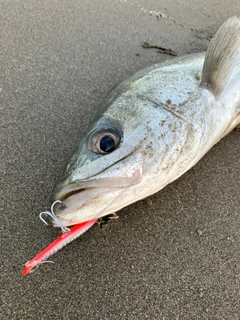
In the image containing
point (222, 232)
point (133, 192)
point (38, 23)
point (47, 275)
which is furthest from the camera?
point (38, 23)

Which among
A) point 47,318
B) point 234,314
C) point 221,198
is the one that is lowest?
point 234,314

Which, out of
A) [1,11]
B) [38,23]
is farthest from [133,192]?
[1,11]

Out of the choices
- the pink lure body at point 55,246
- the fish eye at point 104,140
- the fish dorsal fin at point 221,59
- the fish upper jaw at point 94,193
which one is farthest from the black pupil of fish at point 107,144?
the fish dorsal fin at point 221,59

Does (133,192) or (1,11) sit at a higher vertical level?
(1,11)

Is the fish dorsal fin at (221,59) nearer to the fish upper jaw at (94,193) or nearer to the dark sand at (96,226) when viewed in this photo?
the dark sand at (96,226)

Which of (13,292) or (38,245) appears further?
(38,245)

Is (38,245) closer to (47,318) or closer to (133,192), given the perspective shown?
(47,318)

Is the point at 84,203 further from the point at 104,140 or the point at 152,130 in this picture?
the point at 152,130
